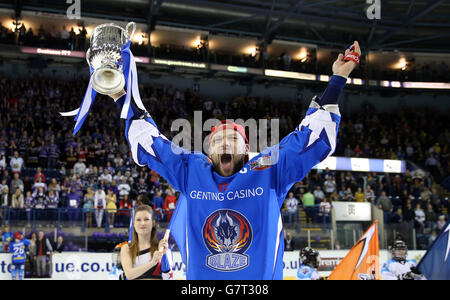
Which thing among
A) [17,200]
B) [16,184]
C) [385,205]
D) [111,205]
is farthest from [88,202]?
[385,205]

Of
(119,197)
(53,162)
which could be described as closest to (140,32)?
(53,162)

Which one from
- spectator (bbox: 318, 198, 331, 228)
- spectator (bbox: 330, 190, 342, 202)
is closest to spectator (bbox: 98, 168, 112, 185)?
spectator (bbox: 318, 198, 331, 228)

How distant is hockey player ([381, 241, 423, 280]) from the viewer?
26.4 ft

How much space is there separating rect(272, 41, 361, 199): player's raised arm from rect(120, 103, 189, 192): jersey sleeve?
1.82 feet

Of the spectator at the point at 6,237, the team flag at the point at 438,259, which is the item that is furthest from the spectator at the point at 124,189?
the team flag at the point at 438,259

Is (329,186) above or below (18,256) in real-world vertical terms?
above

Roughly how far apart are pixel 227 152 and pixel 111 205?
12.7 meters

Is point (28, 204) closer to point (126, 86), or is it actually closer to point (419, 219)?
point (126, 86)

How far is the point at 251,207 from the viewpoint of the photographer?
2674mm

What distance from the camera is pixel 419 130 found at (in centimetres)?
2873

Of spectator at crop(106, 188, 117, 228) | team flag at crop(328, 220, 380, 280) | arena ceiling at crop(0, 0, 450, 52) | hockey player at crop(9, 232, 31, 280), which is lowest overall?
hockey player at crop(9, 232, 31, 280)

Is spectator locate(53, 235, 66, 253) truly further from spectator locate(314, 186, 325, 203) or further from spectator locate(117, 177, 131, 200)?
spectator locate(314, 186, 325, 203)

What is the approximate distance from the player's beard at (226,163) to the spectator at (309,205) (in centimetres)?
1263

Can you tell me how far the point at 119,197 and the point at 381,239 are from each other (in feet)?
26.0
